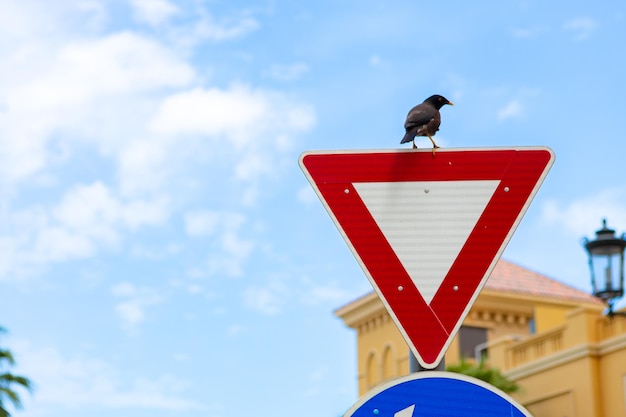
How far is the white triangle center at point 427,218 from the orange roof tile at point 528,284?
140 ft

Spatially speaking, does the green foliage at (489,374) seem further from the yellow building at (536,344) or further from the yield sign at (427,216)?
the yield sign at (427,216)

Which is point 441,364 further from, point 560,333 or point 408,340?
point 560,333

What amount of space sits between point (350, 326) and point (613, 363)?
17187mm

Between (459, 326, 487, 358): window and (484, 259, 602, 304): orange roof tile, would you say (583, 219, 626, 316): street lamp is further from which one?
(484, 259, 602, 304): orange roof tile

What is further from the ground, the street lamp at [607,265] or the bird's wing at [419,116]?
the street lamp at [607,265]

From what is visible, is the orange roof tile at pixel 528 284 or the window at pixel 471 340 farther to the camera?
the orange roof tile at pixel 528 284

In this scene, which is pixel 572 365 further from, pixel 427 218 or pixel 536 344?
pixel 427 218

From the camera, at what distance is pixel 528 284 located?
47.9 meters

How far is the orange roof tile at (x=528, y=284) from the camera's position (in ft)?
154

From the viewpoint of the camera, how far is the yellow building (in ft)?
115

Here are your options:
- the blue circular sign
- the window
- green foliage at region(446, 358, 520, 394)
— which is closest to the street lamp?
the blue circular sign

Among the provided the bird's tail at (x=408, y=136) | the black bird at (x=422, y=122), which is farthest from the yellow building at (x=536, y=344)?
the bird's tail at (x=408, y=136)

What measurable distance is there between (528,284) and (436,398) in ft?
149

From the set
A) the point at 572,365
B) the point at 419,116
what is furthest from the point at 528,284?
the point at 419,116
